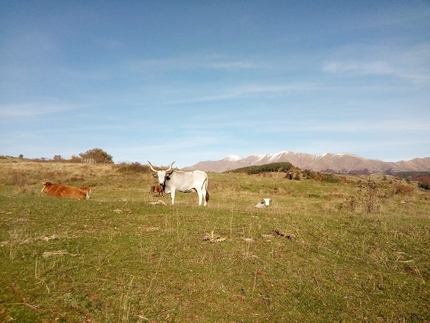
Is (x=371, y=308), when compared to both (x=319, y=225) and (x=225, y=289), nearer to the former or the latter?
(x=225, y=289)

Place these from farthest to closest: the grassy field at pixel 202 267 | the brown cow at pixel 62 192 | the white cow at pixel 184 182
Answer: the white cow at pixel 184 182
the brown cow at pixel 62 192
the grassy field at pixel 202 267

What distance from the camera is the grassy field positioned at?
489 cm

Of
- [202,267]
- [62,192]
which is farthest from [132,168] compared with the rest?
[202,267]

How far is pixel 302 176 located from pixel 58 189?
38.5 meters

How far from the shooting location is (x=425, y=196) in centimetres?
3322

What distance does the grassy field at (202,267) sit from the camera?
4895 mm

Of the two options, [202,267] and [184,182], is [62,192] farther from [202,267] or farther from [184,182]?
[202,267]

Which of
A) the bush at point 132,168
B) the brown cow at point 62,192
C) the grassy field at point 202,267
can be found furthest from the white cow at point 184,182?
the bush at point 132,168

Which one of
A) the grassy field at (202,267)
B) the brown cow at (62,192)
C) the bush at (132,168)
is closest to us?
the grassy field at (202,267)

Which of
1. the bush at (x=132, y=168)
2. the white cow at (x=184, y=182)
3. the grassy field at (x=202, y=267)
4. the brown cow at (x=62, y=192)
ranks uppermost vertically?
the bush at (x=132, y=168)

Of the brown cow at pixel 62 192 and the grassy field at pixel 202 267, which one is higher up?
the brown cow at pixel 62 192

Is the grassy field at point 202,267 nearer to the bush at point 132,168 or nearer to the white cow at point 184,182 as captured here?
the white cow at point 184,182

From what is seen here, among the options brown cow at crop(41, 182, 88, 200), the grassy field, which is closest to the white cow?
brown cow at crop(41, 182, 88, 200)

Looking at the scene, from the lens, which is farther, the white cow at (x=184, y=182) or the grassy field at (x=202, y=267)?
the white cow at (x=184, y=182)
